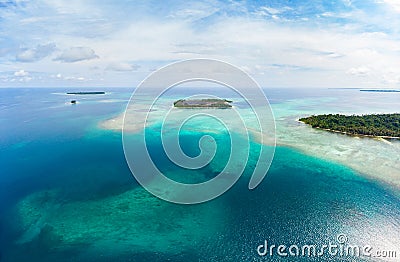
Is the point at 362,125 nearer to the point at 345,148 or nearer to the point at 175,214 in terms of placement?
the point at 345,148

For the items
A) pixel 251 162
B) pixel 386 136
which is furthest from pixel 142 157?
pixel 386 136

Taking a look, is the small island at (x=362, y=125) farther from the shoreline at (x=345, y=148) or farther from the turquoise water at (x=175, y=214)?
the turquoise water at (x=175, y=214)

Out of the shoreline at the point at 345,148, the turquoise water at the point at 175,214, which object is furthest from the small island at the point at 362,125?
the turquoise water at the point at 175,214

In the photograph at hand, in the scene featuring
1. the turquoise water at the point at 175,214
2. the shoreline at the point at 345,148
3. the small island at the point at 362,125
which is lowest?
the turquoise water at the point at 175,214

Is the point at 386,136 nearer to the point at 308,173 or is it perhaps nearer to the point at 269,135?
the point at 269,135

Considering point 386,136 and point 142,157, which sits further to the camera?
point 386,136

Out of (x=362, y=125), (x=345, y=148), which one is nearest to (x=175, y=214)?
(x=345, y=148)

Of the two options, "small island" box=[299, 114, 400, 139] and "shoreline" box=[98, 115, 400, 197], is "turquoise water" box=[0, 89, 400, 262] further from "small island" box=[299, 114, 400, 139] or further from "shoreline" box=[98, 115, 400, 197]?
"small island" box=[299, 114, 400, 139]

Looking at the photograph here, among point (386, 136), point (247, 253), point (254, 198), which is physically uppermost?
point (386, 136)
